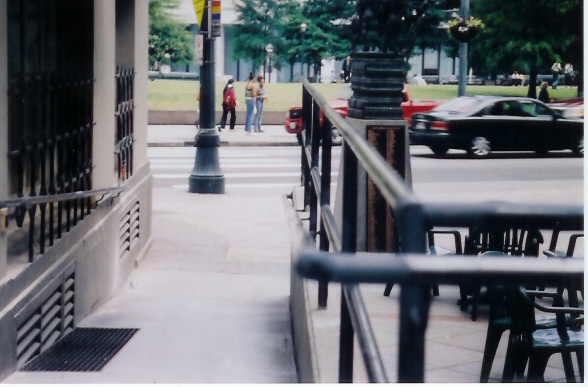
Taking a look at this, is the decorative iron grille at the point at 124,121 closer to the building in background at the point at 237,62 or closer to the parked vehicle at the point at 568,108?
the parked vehicle at the point at 568,108

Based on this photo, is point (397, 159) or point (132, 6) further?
point (132, 6)

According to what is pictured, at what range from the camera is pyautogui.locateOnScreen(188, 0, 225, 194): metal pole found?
1432cm

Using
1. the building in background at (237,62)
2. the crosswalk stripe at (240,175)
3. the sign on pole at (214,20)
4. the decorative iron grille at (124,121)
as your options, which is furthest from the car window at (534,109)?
the building in background at (237,62)

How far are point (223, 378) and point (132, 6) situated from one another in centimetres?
→ 449

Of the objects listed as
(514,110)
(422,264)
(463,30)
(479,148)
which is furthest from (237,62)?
(422,264)

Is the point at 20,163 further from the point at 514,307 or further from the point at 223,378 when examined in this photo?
the point at 514,307

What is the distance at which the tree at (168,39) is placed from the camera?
49312 mm

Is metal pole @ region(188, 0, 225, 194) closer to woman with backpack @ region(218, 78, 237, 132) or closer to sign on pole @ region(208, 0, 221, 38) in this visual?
sign on pole @ region(208, 0, 221, 38)

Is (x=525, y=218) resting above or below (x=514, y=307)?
above

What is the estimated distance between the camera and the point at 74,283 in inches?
248

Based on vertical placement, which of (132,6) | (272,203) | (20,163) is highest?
(132,6)

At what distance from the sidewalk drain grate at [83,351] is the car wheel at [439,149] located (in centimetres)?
1493

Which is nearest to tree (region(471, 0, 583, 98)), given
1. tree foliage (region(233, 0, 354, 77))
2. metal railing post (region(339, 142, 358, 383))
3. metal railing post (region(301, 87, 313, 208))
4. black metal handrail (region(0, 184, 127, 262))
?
metal railing post (region(301, 87, 313, 208))

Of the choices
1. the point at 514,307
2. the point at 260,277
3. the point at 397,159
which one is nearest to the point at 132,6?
the point at 260,277
